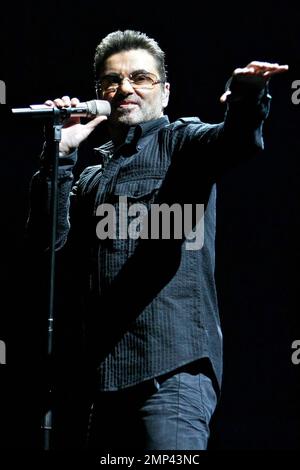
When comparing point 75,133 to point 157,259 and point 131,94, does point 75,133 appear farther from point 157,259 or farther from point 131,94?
point 157,259

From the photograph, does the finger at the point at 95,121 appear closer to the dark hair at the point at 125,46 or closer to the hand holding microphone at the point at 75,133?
the hand holding microphone at the point at 75,133

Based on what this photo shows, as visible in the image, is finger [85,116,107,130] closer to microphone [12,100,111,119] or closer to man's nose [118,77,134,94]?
microphone [12,100,111,119]

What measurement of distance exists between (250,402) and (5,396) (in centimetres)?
96

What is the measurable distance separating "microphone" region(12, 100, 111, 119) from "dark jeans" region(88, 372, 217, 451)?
2.07 feet

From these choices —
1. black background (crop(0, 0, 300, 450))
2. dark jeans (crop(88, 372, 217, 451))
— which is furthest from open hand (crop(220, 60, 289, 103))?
black background (crop(0, 0, 300, 450))

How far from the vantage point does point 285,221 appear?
10.9 feet

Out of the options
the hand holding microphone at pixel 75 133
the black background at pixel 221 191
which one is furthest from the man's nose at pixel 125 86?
the black background at pixel 221 191

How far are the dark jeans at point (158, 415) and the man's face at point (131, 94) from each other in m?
0.69

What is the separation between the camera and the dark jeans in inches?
65.9

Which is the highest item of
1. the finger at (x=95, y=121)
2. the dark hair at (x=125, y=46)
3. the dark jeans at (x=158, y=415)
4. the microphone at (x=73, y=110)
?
the dark hair at (x=125, y=46)

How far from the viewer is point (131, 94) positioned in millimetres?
2084

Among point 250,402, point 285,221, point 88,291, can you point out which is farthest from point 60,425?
point 88,291

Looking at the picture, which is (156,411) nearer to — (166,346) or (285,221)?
(166,346)

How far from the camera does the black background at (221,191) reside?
325 centimetres
